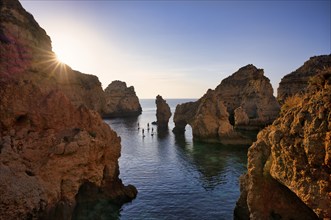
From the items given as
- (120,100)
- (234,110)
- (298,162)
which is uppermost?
(120,100)

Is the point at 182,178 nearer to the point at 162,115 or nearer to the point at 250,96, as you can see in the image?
the point at 250,96

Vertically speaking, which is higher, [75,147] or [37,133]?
[37,133]

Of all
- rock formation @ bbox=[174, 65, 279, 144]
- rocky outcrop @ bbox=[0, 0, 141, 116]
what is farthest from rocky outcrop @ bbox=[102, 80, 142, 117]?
rocky outcrop @ bbox=[0, 0, 141, 116]

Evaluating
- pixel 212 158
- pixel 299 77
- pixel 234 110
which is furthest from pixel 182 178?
pixel 299 77

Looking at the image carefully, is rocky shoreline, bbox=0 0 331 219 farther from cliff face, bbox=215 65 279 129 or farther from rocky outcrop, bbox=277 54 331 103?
rocky outcrop, bbox=277 54 331 103

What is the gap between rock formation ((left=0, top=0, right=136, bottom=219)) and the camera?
19.3 m

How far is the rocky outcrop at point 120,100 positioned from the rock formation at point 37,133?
384 ft

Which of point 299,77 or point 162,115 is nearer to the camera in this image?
point 299,77

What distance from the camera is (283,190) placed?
16.8 m

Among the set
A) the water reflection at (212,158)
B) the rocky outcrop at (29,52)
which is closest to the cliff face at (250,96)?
the water reflection at (212,158)

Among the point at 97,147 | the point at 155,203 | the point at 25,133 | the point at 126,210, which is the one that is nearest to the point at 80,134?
the point at 97,147

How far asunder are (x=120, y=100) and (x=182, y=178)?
4514 inches

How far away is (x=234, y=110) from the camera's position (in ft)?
283

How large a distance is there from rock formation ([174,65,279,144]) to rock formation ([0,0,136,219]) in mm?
41940
